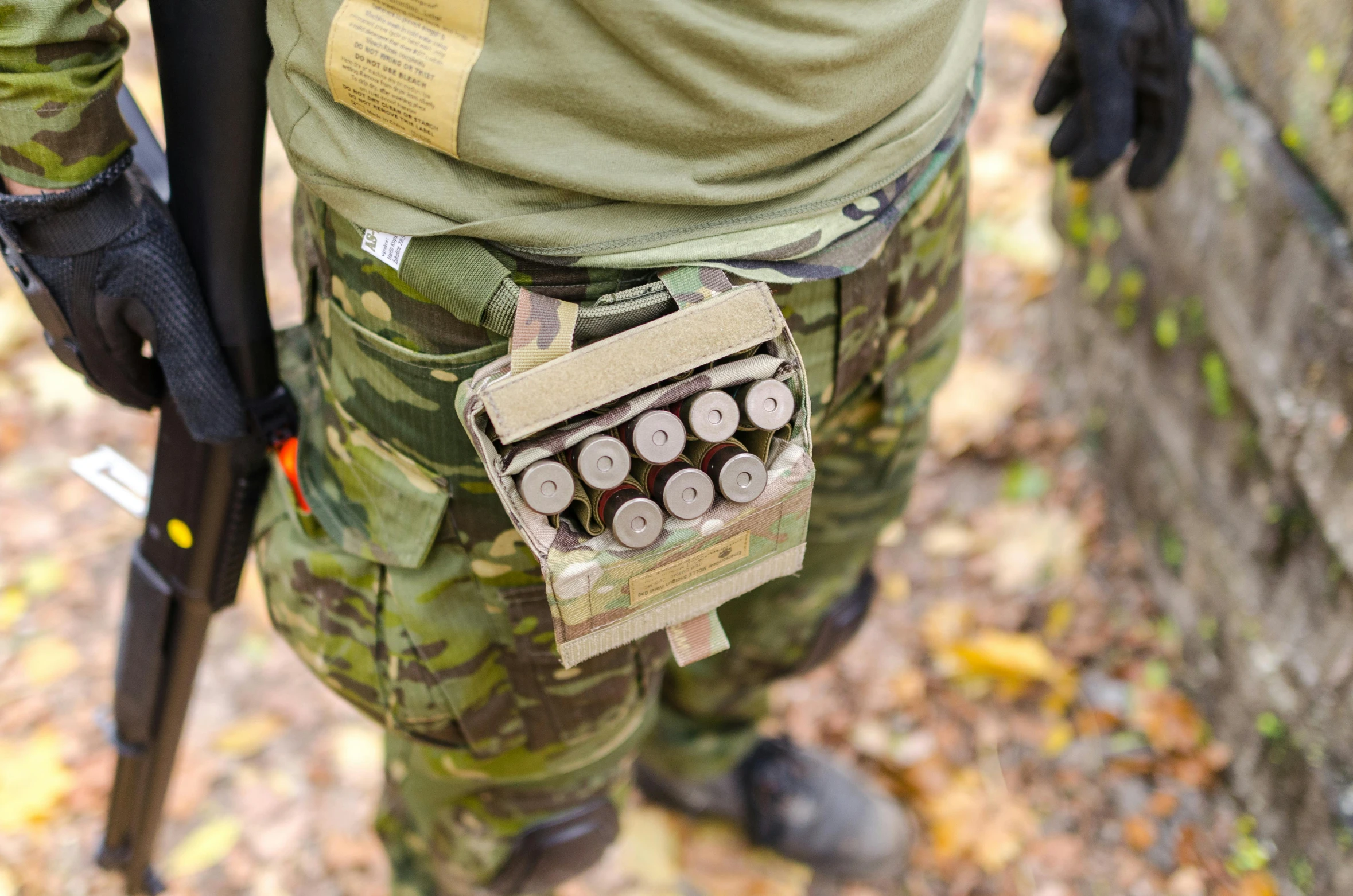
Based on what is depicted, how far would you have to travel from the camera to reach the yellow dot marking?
1370 mm

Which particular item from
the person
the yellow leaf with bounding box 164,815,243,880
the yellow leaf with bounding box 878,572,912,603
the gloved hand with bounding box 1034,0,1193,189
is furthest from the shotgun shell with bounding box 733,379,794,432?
the yellow leaf with bounding box 164,815,243,880

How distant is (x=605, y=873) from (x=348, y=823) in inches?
20.5

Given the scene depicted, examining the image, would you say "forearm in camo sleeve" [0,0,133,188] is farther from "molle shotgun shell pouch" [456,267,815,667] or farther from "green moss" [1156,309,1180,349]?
Answer: "green moss" [1156,309,1180,349]

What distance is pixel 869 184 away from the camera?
42.6 inches

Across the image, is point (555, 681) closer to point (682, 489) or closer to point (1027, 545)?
point (682, 489)

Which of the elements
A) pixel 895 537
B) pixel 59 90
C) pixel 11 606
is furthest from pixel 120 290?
pixel 895 537

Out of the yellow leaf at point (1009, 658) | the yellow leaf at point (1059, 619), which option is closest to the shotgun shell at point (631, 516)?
the yellow leaf at point (1009, 658)

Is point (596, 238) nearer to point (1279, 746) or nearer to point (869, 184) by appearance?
point (869, 184)

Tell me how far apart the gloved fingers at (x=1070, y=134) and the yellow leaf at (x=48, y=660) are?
2.20 meters

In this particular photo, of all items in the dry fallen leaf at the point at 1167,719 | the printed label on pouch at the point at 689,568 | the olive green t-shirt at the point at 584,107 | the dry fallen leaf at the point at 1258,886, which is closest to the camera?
the olive green t-shirt at the point at 584,107

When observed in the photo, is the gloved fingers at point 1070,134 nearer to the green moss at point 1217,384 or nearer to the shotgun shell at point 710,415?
the green moss at point 1217,384

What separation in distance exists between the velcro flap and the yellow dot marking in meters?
0.65

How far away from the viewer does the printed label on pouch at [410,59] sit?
0.91 m

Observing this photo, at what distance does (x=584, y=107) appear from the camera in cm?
93
